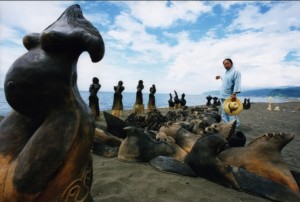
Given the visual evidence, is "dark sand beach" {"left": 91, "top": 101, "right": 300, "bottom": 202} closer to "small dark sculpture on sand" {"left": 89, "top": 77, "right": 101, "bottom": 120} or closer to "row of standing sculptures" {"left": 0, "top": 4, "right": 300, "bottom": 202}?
"row of standing sculptures" {"left": 0, "top": 4, "right": 300, "bottom": 202}

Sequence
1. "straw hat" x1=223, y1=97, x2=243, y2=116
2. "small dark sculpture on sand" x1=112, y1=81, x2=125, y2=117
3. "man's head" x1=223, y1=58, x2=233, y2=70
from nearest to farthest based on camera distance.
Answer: "straw hat" x1=223, y1=97, x2=243, y2=116
"man's head" x1=223, y1=58, x2=233, y2=70
"small dark sculpture on sand" x1=112, y1=81, x2=125, y2=117

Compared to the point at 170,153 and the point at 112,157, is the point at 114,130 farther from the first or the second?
the point at 170,153

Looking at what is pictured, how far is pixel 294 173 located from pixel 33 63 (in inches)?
131

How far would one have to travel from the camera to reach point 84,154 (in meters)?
1.81

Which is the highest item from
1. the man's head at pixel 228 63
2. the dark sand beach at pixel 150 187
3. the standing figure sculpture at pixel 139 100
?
the man's head at pixel 228 63

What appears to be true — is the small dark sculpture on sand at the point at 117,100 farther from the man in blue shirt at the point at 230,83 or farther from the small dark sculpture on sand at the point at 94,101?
the man in blue shirt at the point at 230,83

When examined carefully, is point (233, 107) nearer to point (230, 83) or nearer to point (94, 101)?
point (230, 83)

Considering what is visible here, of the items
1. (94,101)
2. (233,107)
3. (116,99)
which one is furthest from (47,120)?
(116,99)

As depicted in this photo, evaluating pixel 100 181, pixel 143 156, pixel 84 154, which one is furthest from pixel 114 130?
pixel 84 154

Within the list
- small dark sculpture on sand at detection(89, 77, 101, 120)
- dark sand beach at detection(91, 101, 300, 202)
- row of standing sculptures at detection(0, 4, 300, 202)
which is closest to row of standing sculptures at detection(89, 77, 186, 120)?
small dark sculpture on sand at detection(89, 77, 101, 120)

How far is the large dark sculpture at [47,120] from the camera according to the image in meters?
1.62

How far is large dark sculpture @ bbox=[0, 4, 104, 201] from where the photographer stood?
1621 millimetres

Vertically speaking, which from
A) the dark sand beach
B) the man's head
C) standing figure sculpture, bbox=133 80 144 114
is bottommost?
the dark sand beach

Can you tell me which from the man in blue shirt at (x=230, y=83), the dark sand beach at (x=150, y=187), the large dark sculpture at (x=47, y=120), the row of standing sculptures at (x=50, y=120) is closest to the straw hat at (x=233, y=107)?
the man in blue shirt at (x=230, y=83)
